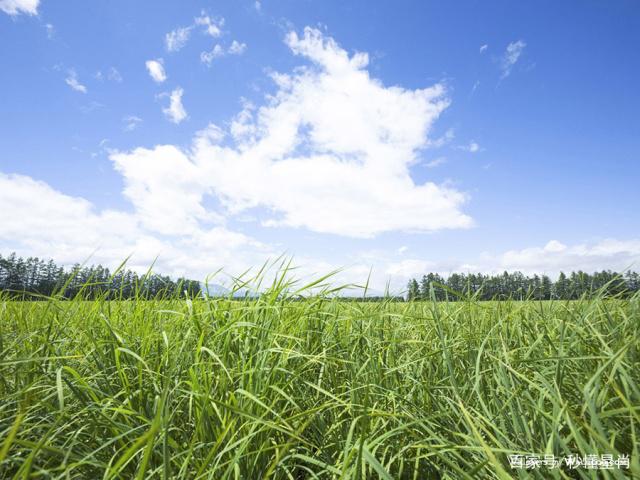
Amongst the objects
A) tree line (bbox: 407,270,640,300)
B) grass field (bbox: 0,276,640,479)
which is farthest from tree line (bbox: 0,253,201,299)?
tree line (bbox: 407,270,640,300)

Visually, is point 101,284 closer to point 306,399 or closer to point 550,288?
point 306,399

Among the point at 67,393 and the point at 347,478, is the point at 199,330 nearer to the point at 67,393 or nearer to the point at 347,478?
the point at 67,393

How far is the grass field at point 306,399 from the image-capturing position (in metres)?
1.13

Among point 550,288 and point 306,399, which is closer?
point 306,399

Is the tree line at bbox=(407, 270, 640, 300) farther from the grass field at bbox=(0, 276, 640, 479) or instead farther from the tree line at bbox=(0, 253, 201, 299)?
the tree line at bbox=(0, 253, 201, 299)

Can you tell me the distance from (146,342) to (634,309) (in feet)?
8.75

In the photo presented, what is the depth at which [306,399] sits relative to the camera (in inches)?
62.2

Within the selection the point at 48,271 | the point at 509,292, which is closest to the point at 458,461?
the point at 509,292

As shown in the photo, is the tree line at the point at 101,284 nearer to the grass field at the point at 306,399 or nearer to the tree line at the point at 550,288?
the grass field at the point at 306,399

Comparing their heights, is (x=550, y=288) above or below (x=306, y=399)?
above

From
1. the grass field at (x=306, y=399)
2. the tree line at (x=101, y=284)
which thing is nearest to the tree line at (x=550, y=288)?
the grass field at (x=306, y=399)

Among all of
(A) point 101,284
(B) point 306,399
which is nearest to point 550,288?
(B) point 306,399

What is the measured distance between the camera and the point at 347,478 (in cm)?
102

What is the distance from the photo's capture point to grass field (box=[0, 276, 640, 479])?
1134 millimetres
